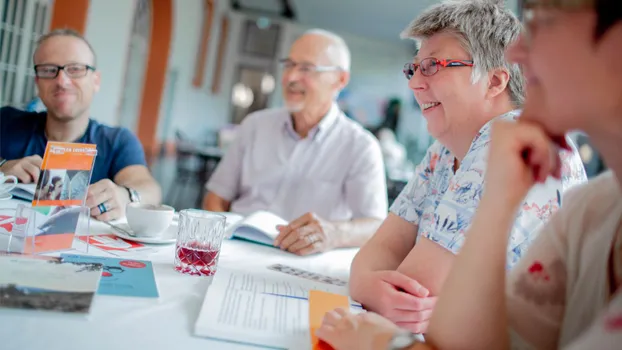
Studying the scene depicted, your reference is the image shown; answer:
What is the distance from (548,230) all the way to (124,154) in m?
1.76

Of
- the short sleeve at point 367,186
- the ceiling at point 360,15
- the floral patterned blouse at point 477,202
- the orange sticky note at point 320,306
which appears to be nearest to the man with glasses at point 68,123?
the short sleeve at point 367,186

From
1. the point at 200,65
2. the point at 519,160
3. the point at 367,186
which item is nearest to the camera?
the point at 519,160

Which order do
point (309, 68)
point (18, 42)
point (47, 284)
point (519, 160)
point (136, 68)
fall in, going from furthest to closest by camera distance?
1. point (136, 68)
2. point (18, 42)
3. point (309, 68)
4. point (47, 284)
5. point (519, 160)

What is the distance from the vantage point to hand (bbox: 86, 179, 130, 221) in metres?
1.53

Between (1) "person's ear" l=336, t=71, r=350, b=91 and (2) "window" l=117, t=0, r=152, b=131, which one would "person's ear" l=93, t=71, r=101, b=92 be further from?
(2) "window" l=117, t=0, r=152, b=131

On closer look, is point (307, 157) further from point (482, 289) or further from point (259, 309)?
point (482, 289)

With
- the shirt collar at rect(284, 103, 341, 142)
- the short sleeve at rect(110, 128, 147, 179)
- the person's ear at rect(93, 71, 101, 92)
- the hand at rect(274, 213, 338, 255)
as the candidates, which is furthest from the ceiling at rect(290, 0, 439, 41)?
the hand at rect(274, 213, 338, 255)

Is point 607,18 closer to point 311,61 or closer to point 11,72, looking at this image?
point 311,61

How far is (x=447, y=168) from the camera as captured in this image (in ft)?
4.75

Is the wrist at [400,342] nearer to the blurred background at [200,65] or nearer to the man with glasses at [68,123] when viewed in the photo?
the blurred background at [200,65]

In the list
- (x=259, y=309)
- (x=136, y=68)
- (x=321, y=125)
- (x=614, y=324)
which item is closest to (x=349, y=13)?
(x=136, y=68)

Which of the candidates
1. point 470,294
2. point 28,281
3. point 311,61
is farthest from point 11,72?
point 470,294

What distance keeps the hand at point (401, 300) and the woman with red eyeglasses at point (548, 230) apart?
211mm

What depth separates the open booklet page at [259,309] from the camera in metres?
0.81
